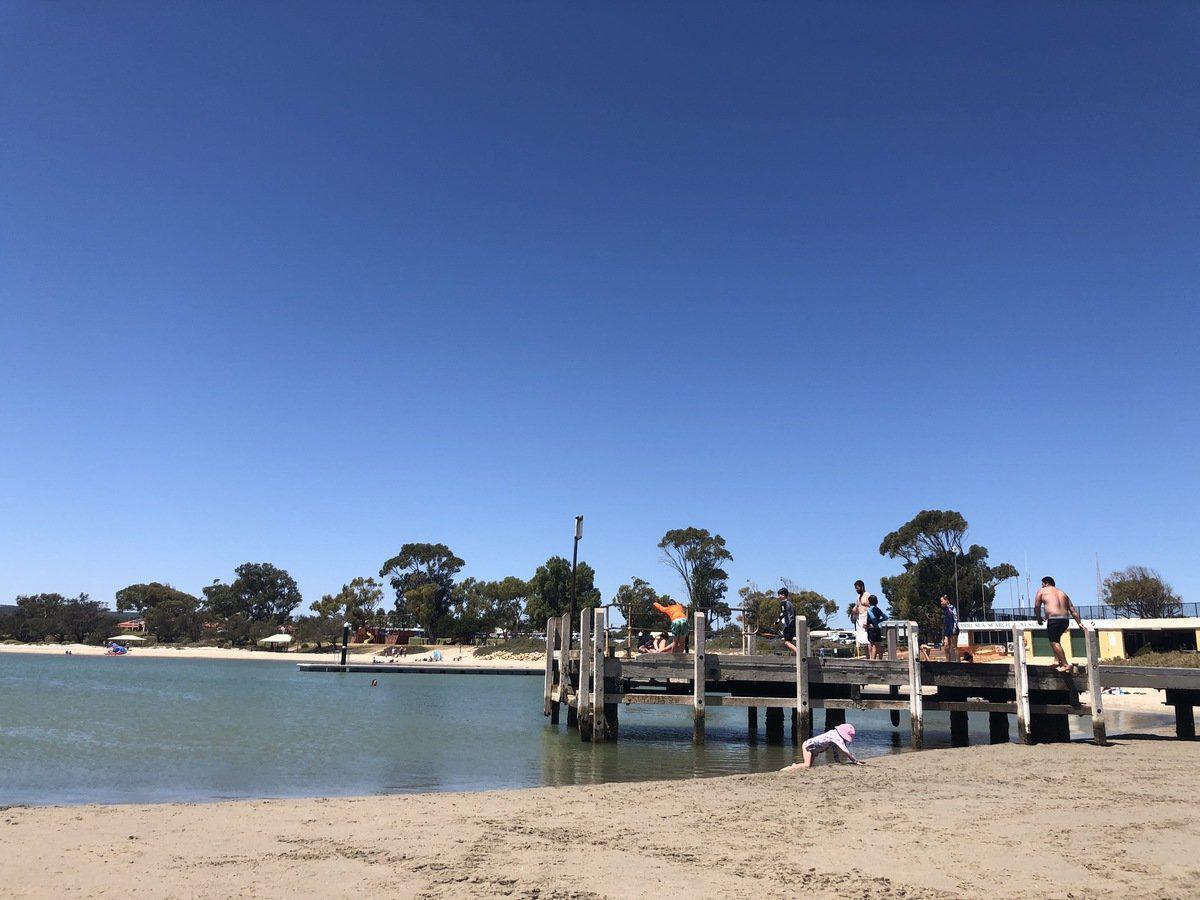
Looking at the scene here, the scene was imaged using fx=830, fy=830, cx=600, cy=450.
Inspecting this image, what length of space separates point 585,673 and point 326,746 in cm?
702

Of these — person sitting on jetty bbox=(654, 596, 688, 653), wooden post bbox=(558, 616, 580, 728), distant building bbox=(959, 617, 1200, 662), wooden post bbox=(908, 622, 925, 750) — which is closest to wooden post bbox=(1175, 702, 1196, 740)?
wooden post bbox=(908, 622, 925, 750)

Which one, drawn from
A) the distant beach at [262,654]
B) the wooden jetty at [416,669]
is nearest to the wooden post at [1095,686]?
the wooden jetty at [416,669]

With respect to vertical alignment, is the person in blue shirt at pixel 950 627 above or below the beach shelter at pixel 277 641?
above

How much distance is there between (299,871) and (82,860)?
2011 millimetres

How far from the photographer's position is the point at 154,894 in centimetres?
605

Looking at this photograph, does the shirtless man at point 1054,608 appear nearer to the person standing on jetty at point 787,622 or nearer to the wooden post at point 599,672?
the person standing on jetty at point 787,622

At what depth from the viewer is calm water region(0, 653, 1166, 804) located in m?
14.5

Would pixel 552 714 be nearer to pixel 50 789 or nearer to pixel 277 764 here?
pixel 277 764

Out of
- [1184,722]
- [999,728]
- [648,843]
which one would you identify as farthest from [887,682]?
[648,843]

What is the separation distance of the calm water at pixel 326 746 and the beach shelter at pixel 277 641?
62.5 metres

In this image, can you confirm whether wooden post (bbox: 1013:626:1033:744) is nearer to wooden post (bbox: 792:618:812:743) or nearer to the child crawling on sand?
wooden post (bbox: 792:618:812:743)

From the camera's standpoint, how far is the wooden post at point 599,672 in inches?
720

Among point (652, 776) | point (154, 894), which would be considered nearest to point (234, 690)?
point (652, 776)

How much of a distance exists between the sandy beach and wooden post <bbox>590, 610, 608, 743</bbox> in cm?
Result: 671
